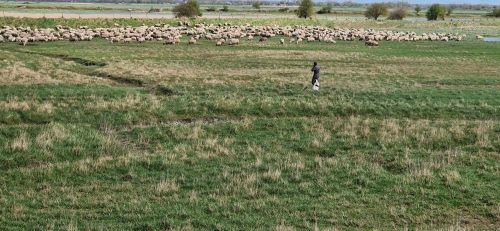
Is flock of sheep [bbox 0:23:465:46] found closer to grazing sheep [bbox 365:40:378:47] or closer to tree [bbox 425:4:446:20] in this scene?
grazing sheep [bbox 365:40:378:47]

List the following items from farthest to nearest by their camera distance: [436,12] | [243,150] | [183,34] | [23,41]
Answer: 1. [436,12]
2. [183,34]
3. [23,41]
4. [243,150]

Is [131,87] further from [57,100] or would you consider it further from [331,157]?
[331,157]

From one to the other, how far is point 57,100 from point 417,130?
1506cm

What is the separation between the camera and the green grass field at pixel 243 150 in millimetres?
12875

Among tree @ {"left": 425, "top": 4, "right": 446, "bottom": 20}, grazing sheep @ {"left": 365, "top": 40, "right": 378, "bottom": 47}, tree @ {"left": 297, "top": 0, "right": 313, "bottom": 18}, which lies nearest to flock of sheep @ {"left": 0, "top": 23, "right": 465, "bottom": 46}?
grazing sheep @ {"left": 365, "top": 40, "right": 378, "bottom": 47}

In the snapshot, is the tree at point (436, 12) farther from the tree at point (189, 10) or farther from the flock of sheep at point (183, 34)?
the flock of sheep at point (183, 34)

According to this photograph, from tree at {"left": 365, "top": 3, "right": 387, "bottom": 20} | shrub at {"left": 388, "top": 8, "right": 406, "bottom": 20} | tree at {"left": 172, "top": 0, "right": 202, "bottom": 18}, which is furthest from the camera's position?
shrub at {"left": 388, "top": 8, "right": 406, "bottom": 20}

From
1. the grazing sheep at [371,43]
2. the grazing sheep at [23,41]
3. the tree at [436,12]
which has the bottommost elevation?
the grazing sheep at [371,43]

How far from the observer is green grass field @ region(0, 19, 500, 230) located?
42.2ft

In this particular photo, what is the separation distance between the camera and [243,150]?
18.7 meters

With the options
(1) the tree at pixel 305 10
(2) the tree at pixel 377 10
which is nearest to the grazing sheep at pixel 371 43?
(1) the tree at pixel 305 10

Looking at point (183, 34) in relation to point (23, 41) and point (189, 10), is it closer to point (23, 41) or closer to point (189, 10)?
point (23, 41)

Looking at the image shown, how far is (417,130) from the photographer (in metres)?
21.6

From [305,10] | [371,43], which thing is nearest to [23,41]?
[371,43]
